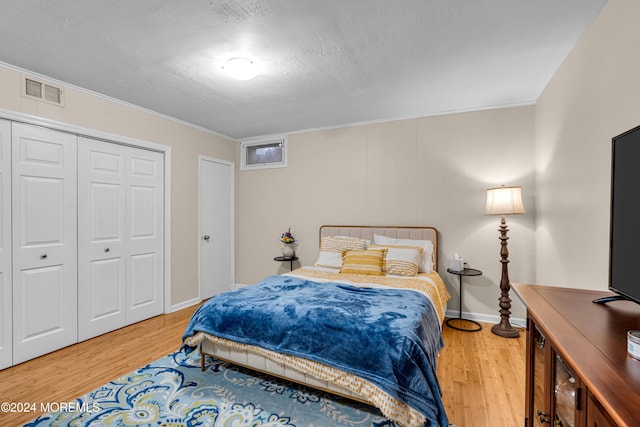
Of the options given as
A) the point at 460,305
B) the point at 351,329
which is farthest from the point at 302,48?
the point at 460,305

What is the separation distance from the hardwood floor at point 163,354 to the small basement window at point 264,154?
2703mm

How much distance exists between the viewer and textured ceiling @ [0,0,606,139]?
192 centimetres

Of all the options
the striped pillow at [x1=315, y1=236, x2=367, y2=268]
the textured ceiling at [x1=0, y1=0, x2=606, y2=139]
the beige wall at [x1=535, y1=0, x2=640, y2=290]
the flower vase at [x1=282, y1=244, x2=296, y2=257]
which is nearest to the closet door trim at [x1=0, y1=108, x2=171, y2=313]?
the textured ceiling at [x1=0, y1=0, x2=606, y2=139]

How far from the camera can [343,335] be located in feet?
6.40

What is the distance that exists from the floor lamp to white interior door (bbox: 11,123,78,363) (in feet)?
14.3

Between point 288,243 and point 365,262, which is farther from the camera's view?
point 288,243

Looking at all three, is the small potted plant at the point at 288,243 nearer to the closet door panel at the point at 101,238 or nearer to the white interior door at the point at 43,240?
the closet door panel at the point at 101,238

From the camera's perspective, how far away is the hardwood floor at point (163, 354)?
6.65ft

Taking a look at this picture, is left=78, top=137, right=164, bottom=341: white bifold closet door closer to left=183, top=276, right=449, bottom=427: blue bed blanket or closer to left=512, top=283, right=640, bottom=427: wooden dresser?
left=183, top=276, right=449, bottom=427: blue bed blanket

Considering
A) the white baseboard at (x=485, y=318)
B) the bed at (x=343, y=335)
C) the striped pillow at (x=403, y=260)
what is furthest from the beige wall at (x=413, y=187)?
the bed at (x=343, y=335)

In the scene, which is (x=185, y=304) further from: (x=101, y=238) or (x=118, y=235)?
(x=101, y=238)

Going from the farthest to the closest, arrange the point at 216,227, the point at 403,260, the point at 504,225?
the point at 216,227, the point at 403,260, the point at 504,225

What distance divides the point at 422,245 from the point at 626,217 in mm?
2566

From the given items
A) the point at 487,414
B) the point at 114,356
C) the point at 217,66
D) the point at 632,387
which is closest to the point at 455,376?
the point at 487,414
